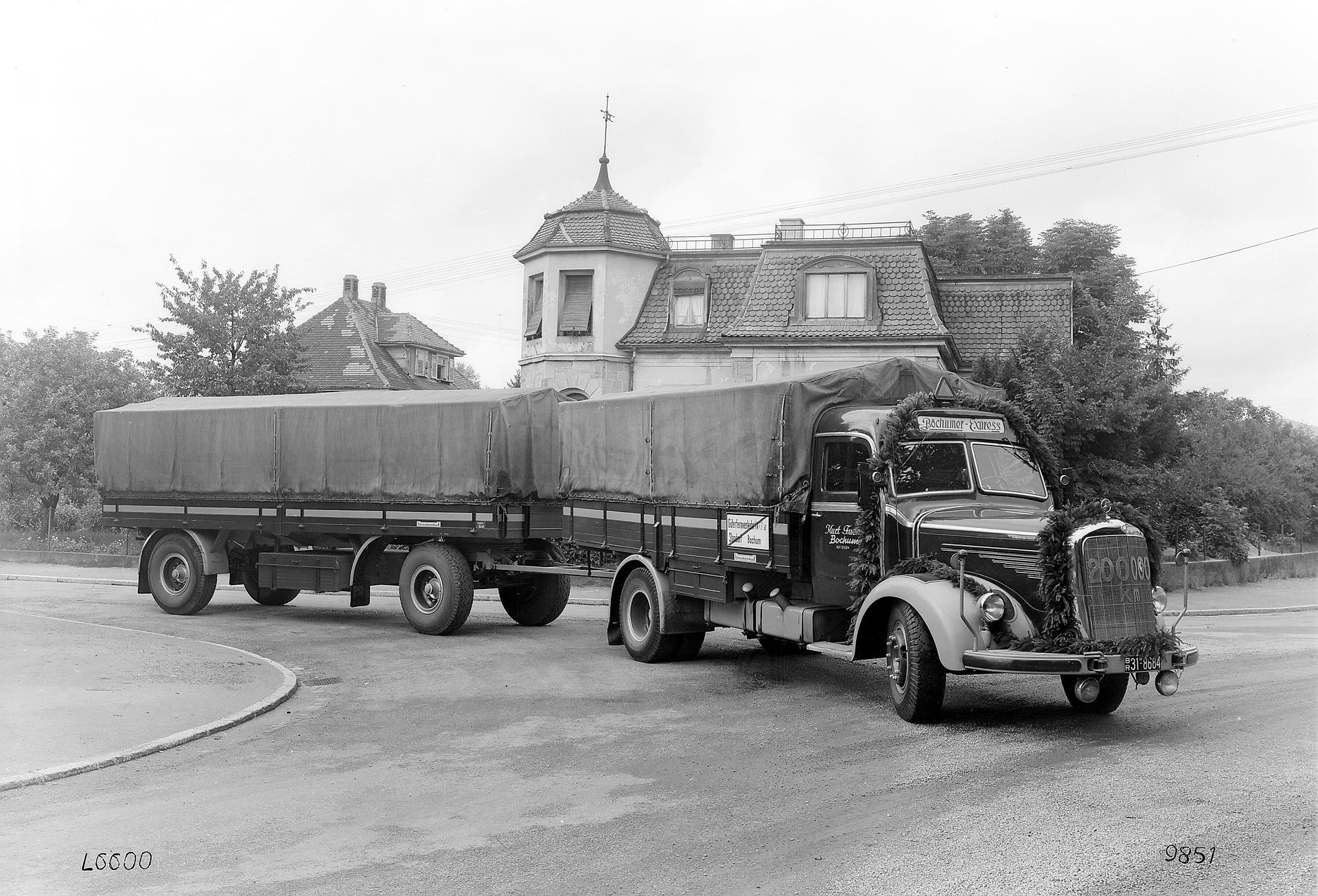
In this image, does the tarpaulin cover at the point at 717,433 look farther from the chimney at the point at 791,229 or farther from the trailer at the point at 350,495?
the chimney at the point at 791,229

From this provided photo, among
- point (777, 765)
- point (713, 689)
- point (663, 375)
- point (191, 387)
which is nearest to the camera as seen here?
point (777, 765)

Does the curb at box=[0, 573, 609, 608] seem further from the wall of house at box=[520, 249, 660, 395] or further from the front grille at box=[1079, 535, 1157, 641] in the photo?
the front grille at box=[1079, 535, 1157, 641]

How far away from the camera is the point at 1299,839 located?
6.16 metres

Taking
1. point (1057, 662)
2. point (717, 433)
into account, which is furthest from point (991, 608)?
point (717, 433)

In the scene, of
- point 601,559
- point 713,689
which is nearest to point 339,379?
point 601,559

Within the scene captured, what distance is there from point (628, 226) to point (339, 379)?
2031 cm

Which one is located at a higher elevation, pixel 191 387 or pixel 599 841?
pixel 191 387

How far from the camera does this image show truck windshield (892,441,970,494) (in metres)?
10.6

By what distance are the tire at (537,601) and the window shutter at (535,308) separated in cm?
1672

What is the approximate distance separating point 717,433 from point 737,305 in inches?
825

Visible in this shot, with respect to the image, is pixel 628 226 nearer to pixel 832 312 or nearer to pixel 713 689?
pixel 832 312

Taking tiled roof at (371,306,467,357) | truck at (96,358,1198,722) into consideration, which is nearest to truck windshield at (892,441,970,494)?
truck at (96,358,1198,722)

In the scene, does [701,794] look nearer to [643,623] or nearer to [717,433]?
[717,433]

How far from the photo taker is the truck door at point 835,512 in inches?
430
